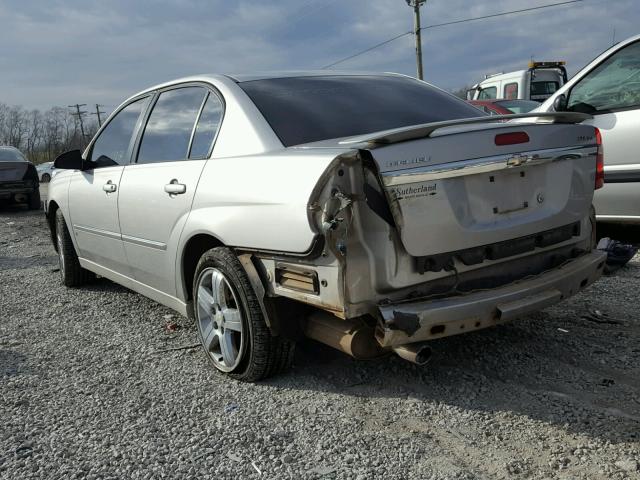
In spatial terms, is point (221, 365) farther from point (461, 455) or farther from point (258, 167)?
point (461, 455)

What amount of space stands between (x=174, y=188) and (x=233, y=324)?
890 millimetres

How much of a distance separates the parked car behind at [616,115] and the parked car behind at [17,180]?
12.8 metres

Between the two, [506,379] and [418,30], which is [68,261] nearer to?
[506,379]

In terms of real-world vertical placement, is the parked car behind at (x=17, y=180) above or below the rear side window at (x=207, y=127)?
below

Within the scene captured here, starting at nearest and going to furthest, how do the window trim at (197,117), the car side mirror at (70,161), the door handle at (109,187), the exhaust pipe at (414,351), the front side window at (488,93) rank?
the exhaust pipe at (414,351) < the window trim at (197,117) < the door handle at (109,187) < the car side mirror at (70,161) < the front side window at (488,93)

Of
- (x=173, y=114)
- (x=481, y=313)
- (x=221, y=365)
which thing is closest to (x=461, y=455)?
(x=481, y=313)

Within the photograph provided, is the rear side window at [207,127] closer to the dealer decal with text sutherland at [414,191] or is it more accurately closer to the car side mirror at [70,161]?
the dealer decal with text sutherland at [414,191]

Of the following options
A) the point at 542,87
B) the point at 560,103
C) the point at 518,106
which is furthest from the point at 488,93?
the point at 560,103

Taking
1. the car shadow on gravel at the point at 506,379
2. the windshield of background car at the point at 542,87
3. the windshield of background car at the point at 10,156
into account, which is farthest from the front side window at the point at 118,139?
the windshield of background car at the point at 542,87

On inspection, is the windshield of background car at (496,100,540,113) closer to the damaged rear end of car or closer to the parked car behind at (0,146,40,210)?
the damaged rear end of car

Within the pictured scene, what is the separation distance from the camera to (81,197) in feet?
16.5

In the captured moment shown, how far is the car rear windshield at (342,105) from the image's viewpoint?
322cm

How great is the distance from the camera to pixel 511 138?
2.80 metres

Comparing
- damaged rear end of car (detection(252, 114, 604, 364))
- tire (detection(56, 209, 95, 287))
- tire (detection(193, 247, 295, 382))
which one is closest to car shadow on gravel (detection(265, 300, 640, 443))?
tire (detection(193, 247, 295, 382))
